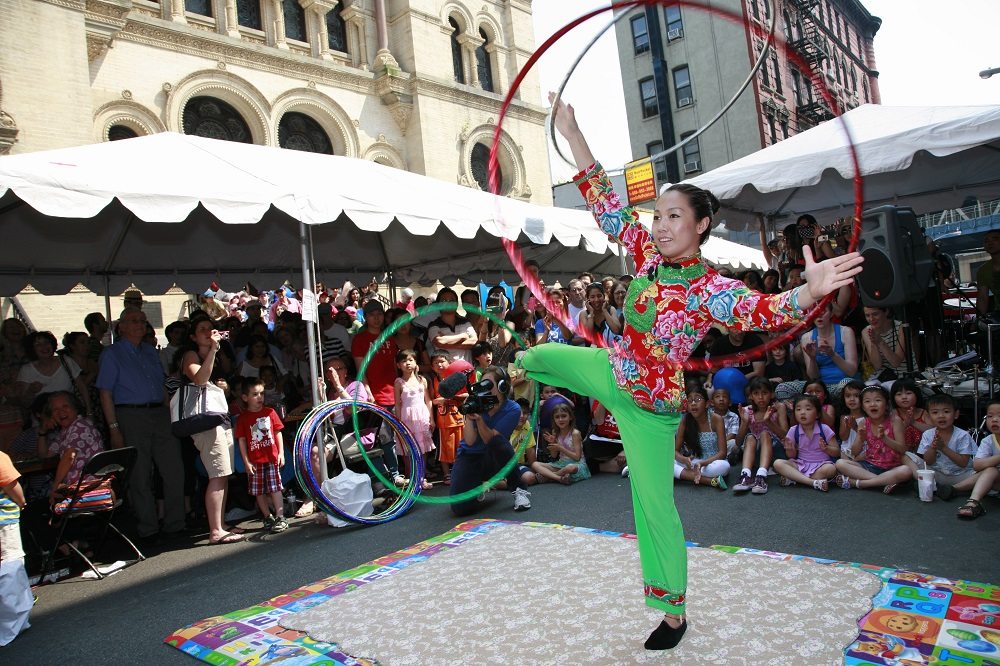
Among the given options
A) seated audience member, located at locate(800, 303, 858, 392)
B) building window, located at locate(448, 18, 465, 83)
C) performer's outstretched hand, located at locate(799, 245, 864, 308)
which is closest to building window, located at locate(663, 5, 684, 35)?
building window, located at locate(448, 18, 465, 83)

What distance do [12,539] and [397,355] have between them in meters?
3.57

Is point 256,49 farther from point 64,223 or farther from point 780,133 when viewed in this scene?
point 780,133

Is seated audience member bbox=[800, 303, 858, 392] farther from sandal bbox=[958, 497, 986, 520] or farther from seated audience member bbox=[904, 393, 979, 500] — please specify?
sandal bbox=[958, 497, 986, 520]

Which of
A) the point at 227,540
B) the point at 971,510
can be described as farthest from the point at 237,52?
the point at 971,510

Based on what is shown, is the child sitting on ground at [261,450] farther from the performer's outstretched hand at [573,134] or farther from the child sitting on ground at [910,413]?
the child sitting on ground at [910,413]

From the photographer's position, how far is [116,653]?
3.58 m

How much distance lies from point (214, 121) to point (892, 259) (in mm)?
17339

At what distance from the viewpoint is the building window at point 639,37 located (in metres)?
31.0

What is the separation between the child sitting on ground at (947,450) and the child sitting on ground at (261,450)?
5045mm

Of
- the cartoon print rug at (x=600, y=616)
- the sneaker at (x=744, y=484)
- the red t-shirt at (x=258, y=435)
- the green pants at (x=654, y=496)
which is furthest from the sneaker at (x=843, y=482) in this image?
the red t-shirt at (x=258, y=435)

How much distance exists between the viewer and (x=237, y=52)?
696 inches

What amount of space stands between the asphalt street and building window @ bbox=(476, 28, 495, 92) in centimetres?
2063

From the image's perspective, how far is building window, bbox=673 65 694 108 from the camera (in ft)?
96.8

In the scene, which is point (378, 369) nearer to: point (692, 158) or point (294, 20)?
point (294, 20)
